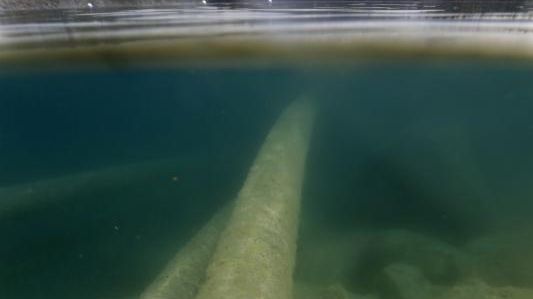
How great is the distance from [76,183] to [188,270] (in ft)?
13.8

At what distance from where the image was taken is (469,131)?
12.4 metres

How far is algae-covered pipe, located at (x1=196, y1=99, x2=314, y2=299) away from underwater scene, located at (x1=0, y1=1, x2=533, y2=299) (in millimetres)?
21

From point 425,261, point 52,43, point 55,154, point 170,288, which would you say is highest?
point 52,43

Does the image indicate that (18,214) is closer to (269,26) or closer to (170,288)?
(170,288)

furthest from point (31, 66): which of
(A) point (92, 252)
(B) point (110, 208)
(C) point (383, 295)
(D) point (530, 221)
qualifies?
(D) point (530, 221)

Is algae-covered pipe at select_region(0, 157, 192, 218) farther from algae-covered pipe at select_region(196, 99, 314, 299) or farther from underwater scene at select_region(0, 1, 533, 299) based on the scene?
algae-covered pipe at select_region(196, 99, 314, 299)

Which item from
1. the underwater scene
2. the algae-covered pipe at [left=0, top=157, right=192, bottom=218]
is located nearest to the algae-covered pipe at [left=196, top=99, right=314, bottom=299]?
the underwater scene

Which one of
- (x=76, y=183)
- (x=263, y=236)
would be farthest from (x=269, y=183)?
(x=76, y=183)

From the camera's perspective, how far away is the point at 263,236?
4.54 metres

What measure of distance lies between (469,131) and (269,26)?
10813mm

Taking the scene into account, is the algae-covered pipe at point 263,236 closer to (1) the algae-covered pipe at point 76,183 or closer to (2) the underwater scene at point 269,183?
(2) the underwater scene at point 269,183

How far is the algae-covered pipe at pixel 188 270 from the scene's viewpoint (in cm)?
430

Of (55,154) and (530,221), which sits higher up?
(530,221)

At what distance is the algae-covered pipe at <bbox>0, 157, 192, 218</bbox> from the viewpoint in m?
6.96
